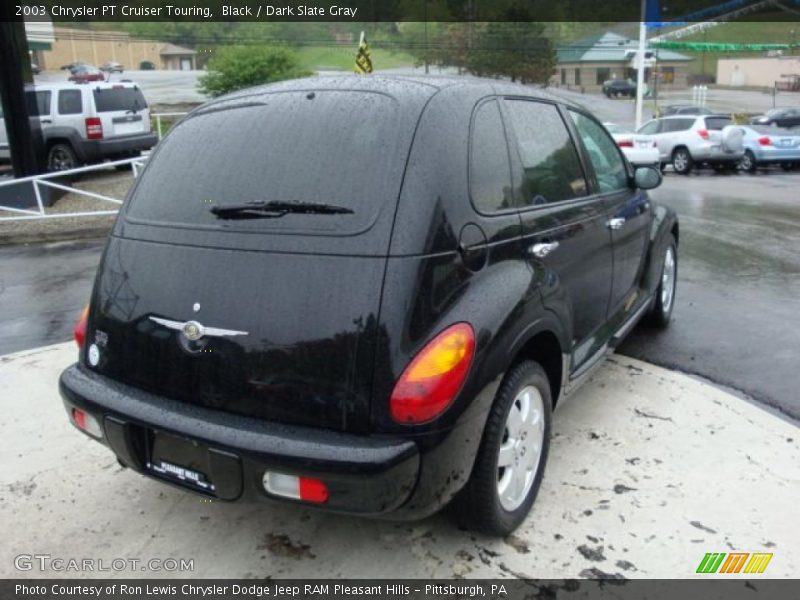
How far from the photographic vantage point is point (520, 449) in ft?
9.39

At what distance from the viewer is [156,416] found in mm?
2480

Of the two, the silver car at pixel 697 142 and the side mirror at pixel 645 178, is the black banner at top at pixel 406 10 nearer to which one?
the silver car at pixel 697 142

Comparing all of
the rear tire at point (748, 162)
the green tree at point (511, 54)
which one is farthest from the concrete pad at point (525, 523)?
the green tree at point (511, 54)

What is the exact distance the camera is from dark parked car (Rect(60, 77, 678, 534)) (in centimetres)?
230

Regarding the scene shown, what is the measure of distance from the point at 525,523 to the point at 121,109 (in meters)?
15.3

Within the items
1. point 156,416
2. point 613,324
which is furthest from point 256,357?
point 613,324

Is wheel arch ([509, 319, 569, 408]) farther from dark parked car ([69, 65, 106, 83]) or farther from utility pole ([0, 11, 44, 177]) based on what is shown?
dark parked car ([69, 65, 106, 83])

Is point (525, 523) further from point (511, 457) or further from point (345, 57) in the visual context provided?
point (345, 57)

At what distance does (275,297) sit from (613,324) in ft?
7.50

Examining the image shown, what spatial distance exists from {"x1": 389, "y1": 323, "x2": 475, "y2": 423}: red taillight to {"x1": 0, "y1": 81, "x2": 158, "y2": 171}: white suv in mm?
14599

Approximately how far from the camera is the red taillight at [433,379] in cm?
227

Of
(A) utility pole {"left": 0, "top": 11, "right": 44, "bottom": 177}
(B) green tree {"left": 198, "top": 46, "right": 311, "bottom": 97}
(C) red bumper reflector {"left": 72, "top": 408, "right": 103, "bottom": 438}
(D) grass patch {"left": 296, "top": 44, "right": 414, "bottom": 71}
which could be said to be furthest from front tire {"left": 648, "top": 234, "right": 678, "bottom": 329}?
(D) grass patch {"left": 296, "top": 44, "right": 414, "bottom": 71}

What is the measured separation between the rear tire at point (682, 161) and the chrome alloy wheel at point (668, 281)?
1542 centimetres

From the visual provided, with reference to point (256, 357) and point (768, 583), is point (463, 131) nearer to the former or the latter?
point (256, 357)
